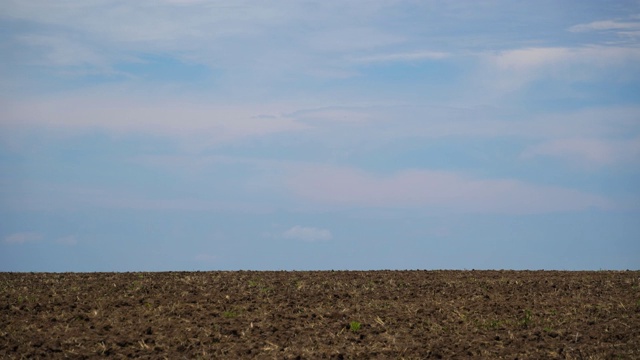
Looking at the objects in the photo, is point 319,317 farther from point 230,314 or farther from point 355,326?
point 230,314

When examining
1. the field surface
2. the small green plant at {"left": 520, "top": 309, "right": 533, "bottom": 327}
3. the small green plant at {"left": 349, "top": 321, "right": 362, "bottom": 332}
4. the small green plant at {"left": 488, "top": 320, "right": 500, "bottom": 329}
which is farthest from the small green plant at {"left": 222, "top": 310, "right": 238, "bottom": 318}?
the small green plant at {"left": 520, "top": 309, "right": 533, "bottom": 327}

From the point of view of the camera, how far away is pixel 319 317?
675 inches

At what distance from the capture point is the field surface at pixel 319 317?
49.7 feet

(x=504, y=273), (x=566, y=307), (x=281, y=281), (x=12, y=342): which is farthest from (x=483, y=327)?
(x=12, y=342)

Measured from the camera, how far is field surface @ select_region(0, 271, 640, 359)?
15148 mm

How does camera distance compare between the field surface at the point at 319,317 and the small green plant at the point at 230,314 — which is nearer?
the field surface at the point at 319,317

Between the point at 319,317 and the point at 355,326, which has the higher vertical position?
the point at 319,317

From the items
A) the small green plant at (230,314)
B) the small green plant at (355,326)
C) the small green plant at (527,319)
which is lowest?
the small green plant at (355,326)

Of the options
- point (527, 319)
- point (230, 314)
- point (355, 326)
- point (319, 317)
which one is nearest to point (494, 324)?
point (527, 319)

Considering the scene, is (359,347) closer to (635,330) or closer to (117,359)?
(117,359)

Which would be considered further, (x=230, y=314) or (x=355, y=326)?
(x=230, y=314)

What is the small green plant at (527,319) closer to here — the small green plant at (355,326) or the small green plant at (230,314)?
the small green plant at (355,326)

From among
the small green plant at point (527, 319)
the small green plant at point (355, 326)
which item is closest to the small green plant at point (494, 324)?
the small green plant at point (527, 319)

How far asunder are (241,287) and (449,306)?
559cm
